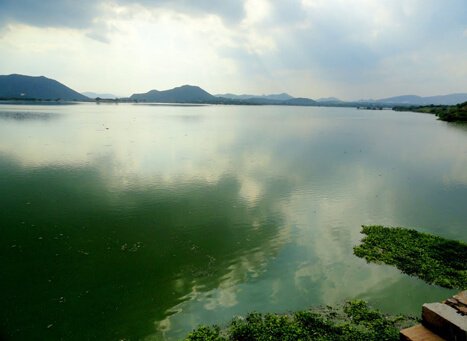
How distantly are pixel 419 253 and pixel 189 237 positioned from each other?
1491 centimetres

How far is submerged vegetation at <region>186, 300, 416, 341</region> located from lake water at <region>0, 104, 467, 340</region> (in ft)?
2.59

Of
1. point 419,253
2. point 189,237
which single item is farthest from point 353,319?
point 189,237

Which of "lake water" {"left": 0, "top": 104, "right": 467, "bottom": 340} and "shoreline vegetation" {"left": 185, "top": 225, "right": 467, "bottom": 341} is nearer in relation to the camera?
"shoreline vegetation" {"left": 185, "top": 225, "right": 467, "bottom": 341}

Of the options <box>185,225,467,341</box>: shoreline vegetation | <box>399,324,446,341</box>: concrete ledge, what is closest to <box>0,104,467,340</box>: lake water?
<box>185,225,467,341</box>: shoreline vegetation

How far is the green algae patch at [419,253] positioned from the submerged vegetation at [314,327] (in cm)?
468

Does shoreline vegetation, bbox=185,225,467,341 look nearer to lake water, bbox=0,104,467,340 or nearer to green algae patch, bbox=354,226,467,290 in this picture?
green algae patch, bbox=354,226,467,290

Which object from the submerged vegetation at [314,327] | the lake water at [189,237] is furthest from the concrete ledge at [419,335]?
the lake water at [189,237]

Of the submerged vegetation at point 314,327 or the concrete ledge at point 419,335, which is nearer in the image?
the concrete ledge at point 419,335

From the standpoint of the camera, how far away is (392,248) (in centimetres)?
1992

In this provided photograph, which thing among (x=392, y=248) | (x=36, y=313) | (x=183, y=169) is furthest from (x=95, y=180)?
(x=392, y=248)

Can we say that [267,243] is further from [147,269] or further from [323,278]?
[147,269]

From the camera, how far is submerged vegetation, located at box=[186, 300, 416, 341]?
12133 millimetres

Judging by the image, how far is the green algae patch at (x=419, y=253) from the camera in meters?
16.8

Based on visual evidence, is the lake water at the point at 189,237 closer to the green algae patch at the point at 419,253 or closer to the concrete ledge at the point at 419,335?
the green algae patch at the point at 419,253
